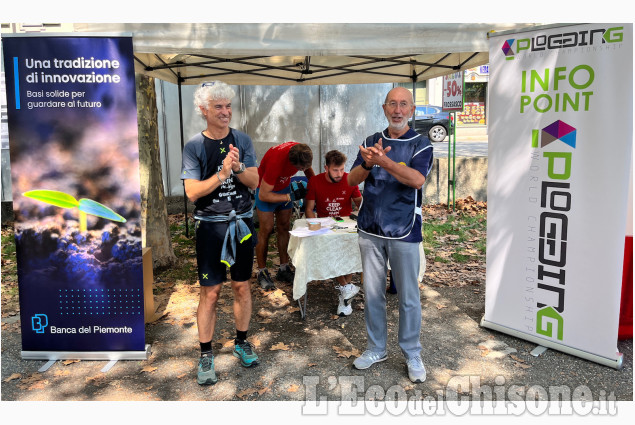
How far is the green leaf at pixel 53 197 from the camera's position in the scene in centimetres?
360

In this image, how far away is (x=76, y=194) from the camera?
360 cm

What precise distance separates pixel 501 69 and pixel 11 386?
4.14 m

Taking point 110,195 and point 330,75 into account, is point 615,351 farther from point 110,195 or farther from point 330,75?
point 330,75

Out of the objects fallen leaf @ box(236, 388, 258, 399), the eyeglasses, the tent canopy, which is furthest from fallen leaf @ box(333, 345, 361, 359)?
the tent canopy

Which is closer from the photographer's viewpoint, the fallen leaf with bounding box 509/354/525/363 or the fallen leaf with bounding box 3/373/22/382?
the fallen leaf with bounding box 3/373/22/382

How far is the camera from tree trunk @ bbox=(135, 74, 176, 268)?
588 cm

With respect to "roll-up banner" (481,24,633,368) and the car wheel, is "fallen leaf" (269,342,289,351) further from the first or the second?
the car wheel

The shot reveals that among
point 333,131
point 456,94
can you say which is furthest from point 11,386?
point 456,94

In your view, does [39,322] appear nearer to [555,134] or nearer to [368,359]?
[368,359]

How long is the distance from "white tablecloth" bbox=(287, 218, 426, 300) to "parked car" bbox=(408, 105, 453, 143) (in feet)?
47.4

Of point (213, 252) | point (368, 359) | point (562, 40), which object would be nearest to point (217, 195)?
point (213, 252)

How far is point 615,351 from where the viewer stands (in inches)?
138

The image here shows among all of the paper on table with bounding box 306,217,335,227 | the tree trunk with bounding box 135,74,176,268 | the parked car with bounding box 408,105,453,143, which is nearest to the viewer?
the paper on table with bounding box 306,217,335,227
